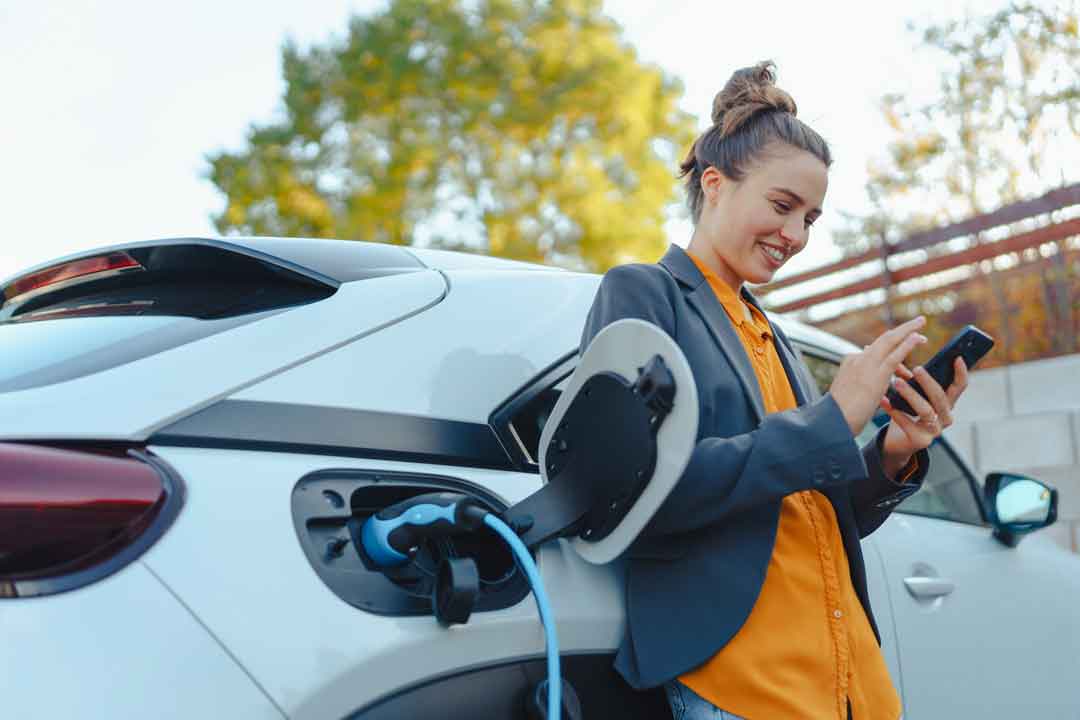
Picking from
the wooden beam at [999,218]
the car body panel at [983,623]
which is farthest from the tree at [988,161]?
the car body panel at [983,623]

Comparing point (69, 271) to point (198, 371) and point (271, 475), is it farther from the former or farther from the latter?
point (271, 475)

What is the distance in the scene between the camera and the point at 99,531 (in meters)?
1.18

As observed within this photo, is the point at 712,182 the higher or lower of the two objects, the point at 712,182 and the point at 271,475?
the higher

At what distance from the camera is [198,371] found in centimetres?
143

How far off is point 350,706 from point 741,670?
611 millimetres

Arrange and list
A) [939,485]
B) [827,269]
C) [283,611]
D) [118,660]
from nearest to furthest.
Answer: [118,660]
[283,611]
[939,485]
[827,269]

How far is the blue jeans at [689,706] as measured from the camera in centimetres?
162

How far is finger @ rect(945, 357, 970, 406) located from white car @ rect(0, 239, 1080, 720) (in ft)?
2.13

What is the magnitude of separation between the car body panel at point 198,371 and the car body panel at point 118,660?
0.71 ft

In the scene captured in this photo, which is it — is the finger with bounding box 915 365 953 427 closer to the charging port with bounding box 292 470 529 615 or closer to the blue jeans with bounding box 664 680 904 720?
the blue jeans with bounding box 664 680 904 720

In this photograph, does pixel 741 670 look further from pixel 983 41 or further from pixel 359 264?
pixel 983 41

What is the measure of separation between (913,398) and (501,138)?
54.2 ft

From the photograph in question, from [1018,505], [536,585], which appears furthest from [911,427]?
[1018,505]

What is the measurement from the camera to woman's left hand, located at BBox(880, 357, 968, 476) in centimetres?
179
